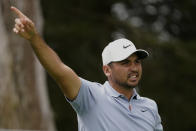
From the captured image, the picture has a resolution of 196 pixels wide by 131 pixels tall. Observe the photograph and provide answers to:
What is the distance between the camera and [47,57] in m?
4.18

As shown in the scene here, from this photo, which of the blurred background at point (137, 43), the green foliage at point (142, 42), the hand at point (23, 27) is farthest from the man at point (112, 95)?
the green foliage at point (142, 42)

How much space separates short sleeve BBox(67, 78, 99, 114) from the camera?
447 centimetres

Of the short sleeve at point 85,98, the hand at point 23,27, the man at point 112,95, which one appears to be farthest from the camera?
the short sleeve at point 85,98

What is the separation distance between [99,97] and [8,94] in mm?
6085

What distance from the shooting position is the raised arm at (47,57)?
394 centimetres

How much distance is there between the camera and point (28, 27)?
13.0 feet

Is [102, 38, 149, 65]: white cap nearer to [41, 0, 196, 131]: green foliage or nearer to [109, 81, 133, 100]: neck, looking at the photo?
[109, 81, 133, 100]: neck

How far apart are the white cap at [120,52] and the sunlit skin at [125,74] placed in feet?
0.13

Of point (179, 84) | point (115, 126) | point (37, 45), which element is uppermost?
point (37, 45)

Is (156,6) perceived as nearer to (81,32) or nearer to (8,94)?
(81,32)

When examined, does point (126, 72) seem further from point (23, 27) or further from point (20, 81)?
point (20, 81)

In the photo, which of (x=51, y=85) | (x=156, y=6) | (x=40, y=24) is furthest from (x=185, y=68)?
(x=40, y=24)

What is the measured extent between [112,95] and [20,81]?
22.3 ft

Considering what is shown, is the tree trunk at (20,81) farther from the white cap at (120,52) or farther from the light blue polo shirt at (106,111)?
the light blue polo shirt at (106,111)
